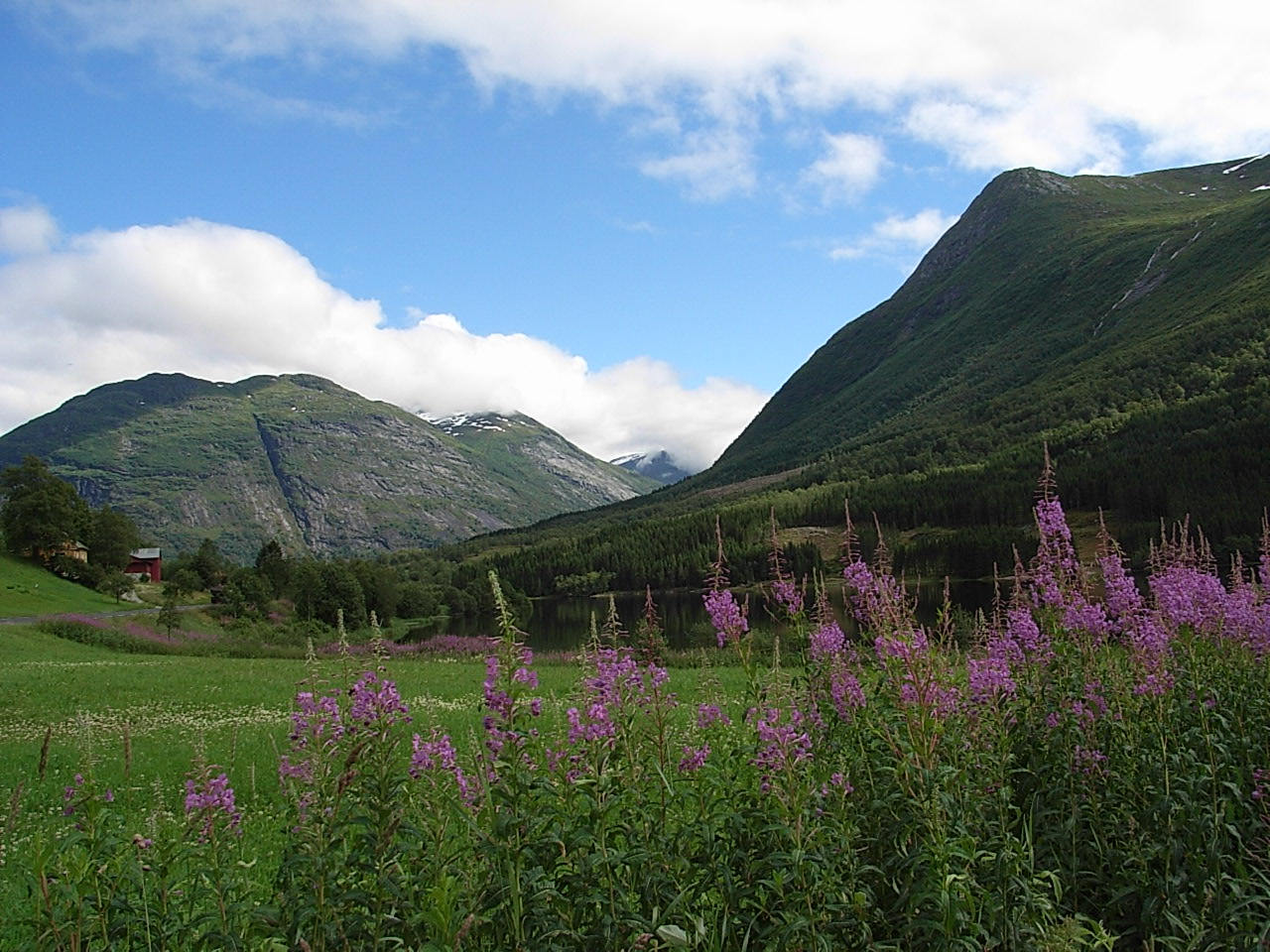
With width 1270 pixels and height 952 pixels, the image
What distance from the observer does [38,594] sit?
62.6m

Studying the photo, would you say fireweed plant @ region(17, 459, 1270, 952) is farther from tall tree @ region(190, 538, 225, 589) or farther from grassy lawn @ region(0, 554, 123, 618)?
tall tree @ region(190, 538, 225, 589)

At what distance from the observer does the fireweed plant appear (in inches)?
171

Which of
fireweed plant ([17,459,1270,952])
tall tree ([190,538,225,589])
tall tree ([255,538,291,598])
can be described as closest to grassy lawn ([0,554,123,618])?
tall tree ([190,538,225,589])

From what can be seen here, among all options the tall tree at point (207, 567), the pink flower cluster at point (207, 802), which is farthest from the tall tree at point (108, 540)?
the pink flower cluster at point (207, 802)

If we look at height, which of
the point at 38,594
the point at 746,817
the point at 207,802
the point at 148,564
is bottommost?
the point at 746,817

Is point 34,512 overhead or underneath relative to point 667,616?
overhead

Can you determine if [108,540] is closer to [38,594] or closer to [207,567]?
[207,567]

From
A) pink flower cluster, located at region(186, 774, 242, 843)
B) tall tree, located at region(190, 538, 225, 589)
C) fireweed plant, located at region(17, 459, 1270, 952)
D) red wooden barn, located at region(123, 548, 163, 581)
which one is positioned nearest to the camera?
fireweed plant, located at region(17, 459, 1270, 952)

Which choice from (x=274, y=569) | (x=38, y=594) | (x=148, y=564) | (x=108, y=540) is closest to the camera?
(x=38, y=594)

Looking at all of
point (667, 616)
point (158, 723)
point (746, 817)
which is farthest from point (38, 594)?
point (746, 817)

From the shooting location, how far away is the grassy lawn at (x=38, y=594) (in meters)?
57.1

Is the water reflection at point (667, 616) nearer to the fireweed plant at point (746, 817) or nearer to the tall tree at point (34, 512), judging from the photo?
the fireweed plant at point (746, 817)

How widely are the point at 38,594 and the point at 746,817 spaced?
75122 mm

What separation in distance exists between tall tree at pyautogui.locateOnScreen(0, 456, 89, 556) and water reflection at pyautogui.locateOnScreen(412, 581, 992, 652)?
119ft
